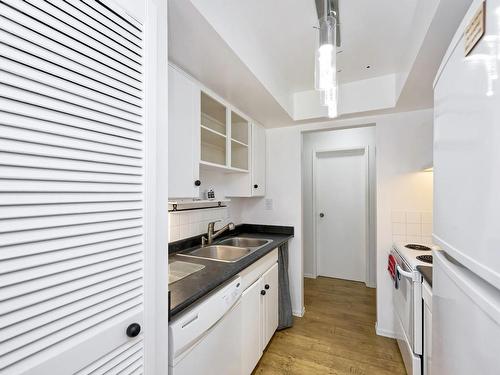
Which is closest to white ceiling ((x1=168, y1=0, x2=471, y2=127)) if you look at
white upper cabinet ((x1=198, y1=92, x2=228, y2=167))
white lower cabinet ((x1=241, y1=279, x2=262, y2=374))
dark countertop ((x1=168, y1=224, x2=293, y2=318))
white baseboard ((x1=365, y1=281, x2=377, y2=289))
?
white upper cabinet ((x1=198, y1=92, x2=228, y2=167))

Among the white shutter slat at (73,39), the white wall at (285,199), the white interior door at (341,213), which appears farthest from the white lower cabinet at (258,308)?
the white interior door at (341,213)

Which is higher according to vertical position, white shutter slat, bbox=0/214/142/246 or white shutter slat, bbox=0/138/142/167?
white shutter slat, bbox=0/138/142/167

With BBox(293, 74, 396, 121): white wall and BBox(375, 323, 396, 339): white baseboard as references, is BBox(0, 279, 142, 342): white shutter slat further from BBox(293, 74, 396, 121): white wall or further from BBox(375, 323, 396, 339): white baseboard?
BBox(375, 323, 396, 339): white baseboard

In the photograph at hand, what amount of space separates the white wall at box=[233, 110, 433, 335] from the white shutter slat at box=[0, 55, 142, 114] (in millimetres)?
2124

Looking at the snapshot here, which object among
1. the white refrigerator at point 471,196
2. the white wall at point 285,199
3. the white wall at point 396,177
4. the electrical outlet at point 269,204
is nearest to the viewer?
the white refrigerator at point 471,196

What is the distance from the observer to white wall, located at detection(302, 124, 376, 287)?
3422mm

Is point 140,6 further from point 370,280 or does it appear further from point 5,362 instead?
point 370,280

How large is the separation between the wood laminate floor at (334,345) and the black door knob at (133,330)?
1463 mm

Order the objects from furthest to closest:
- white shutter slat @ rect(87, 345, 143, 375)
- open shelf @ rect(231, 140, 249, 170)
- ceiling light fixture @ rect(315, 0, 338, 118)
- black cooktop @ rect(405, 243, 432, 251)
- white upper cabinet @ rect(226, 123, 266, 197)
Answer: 1. white upper cabinet @ rect(226, 123, 266, 197)
2. open shelf @ rect(231, 140, 249, 170)
3. black cooktop @ rect(405, 243, 432, 251)
4. ceiling light fixture @ rect(315, 0, 338, 118)
5. white shutter slat @ rect(87, 345, 143, 375)

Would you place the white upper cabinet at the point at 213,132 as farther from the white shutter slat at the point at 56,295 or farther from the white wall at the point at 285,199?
the white shutter slat at the point at 56,295

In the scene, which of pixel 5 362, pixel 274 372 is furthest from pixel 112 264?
pixel 274 372

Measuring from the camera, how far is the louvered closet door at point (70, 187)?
0.48m

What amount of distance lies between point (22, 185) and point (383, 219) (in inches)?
101

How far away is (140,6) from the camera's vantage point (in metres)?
0.76
